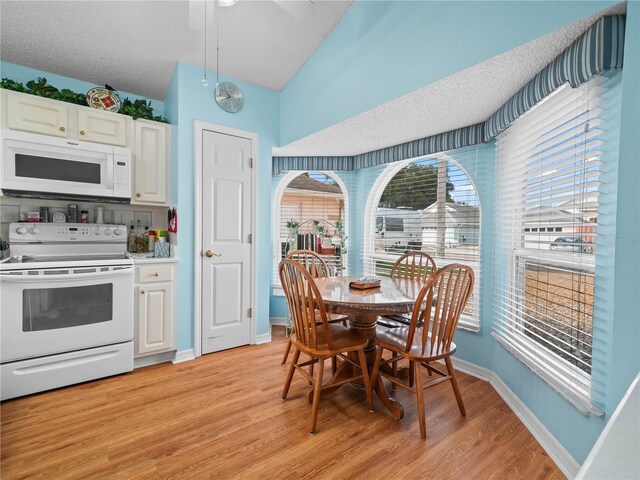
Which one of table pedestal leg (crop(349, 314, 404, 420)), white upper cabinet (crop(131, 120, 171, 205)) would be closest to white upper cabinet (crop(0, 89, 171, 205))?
white upper cabinet (crop(131, 120, 171, 205))

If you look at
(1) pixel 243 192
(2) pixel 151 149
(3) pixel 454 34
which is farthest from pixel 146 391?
(3) pixel 454 34

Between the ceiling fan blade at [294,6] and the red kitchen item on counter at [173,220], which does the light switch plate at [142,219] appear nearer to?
the red kitchen item on counter at [173,220]

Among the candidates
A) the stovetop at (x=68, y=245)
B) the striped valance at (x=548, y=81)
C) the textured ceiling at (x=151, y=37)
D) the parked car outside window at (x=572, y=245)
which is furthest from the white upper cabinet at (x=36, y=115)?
the parked car outside window at (x=572, y=245)

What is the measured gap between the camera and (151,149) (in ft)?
9.59

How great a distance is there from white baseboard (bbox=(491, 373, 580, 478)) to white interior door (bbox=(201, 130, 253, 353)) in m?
2.30

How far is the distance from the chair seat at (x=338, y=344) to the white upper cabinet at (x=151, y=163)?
6.42ft

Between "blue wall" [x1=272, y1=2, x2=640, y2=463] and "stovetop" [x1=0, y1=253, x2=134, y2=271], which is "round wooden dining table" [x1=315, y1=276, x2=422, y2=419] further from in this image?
"stovetop" [x1=0, y1=253, x2=134, y2=271]

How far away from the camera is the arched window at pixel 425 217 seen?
283 cm

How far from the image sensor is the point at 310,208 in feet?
13.3

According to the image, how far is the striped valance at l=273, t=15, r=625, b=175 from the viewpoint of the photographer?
1.31 m

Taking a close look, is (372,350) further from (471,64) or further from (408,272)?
(471,64)

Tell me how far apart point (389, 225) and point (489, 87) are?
6.12ft

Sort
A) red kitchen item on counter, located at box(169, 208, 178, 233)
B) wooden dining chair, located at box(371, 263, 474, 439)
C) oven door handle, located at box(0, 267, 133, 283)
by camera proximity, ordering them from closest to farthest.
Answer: wooden dining chair, located at box(371, 263, 474, 439), oven door handle, located at box(0, 267, 133, 283), red kitchen item on counter, located at box(169, 208, 178, 233)

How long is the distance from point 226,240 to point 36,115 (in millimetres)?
1768
